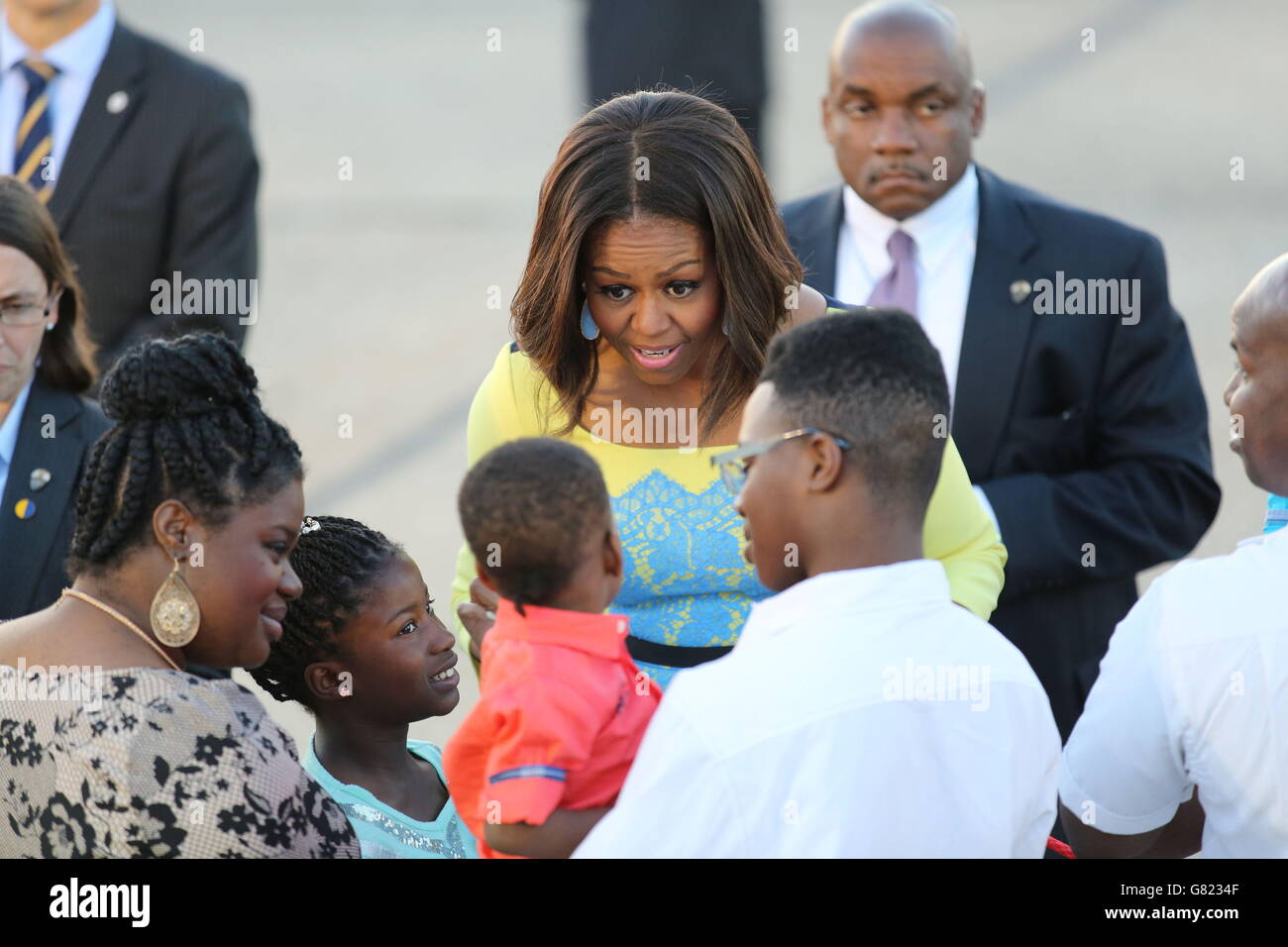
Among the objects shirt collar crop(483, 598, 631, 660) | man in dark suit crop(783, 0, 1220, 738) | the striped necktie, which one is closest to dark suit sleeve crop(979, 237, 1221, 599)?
man in dark suit crop(783, 0, 1220, 738)

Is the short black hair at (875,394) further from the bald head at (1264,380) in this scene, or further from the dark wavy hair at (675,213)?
the dark wavy hair at (675,213)

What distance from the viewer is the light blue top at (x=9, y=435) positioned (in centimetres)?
381

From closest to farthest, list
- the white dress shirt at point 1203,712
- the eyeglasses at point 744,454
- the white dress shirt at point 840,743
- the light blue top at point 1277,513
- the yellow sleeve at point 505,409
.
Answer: the white dress shirt at point 840,743, the eyeglasses at point 744,454, the white dress shirt at point 1203,712, the light blue top at point 1277,513, the yellow sleeve at point 505,409

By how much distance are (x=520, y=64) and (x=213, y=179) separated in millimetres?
6947

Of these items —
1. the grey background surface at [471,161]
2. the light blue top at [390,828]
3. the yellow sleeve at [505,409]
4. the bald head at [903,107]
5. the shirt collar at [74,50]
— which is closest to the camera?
the light blue top at [390,828]

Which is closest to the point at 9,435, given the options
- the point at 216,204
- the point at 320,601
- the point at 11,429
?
the point at 11,429

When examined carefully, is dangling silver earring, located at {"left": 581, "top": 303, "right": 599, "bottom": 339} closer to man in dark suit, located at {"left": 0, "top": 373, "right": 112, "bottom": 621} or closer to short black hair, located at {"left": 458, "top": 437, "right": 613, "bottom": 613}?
short black hair, located at {"left": 458, "top": 437, "right": 613, "bottom": 613}

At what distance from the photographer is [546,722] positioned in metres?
2.41

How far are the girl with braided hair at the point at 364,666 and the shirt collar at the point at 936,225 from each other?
66.7 inches

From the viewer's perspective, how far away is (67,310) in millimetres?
3955

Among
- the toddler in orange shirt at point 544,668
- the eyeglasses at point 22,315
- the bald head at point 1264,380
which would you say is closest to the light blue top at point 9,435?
the eyeglasses at point 22,315

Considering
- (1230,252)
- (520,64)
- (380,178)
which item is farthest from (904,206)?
(520,64)

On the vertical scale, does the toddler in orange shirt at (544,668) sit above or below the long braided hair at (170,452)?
below
